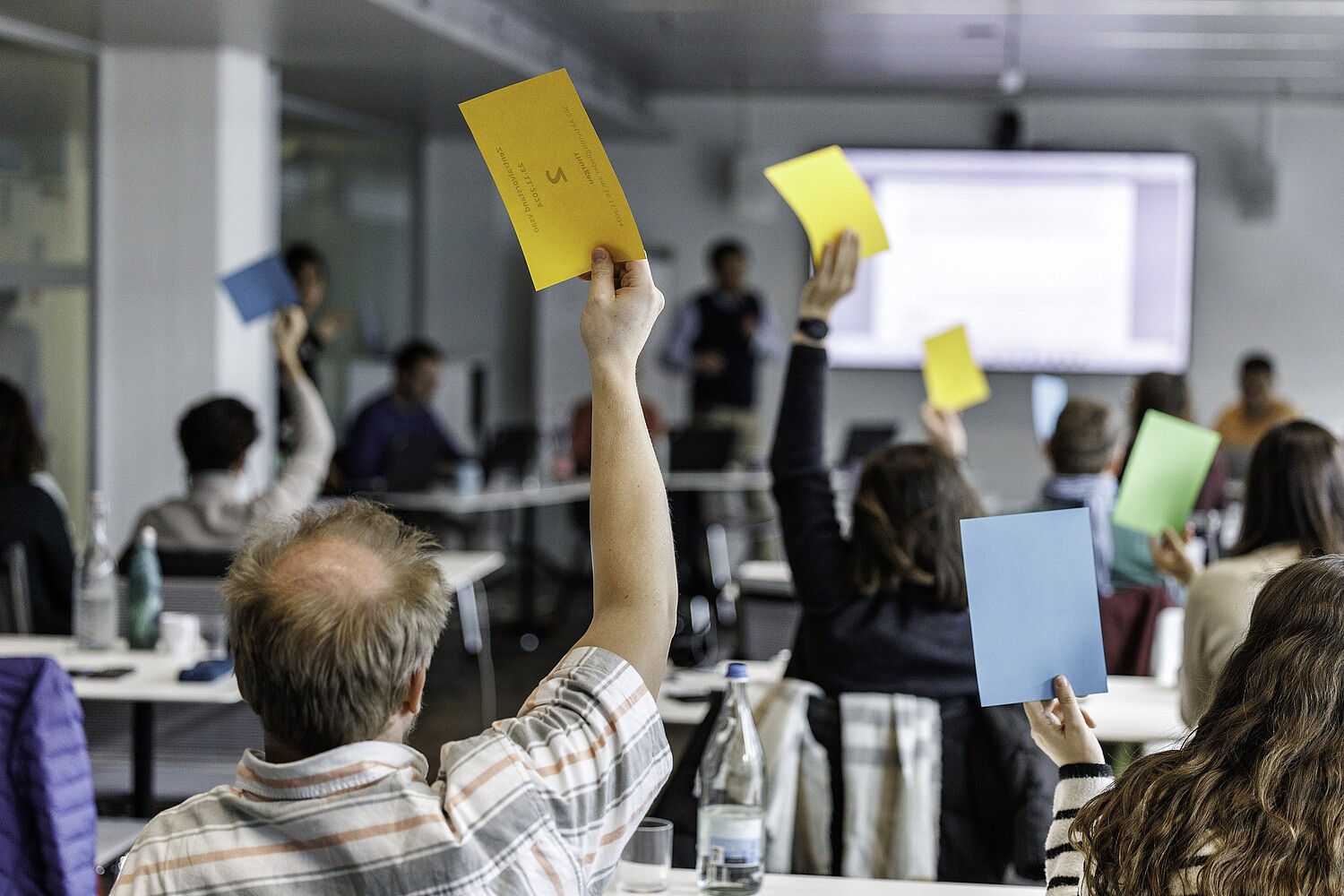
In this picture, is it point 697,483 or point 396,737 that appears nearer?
point 396,737

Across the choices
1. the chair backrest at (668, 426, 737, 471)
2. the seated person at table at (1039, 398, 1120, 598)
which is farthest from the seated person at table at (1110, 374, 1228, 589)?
the chair backrest at (668, 426, 737, 471)

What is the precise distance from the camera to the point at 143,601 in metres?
3.10

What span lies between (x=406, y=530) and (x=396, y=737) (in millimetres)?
176

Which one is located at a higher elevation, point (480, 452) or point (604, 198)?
point (604, 198)

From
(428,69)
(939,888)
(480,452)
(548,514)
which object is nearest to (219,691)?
(939,888)

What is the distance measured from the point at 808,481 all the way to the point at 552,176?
131cm

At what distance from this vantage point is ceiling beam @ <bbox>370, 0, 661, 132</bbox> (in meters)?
5.47

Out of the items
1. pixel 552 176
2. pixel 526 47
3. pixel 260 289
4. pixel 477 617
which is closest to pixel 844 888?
pixel 552 176

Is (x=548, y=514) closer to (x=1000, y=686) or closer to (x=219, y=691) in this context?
(x=219, y=691)

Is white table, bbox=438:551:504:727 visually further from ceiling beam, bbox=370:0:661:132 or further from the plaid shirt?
the plaid shirt

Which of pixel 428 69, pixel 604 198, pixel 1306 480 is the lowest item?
pixel 1306 480

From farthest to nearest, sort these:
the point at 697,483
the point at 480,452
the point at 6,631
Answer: the point at 480,452 → the point at 697,483 → the point at 6,631

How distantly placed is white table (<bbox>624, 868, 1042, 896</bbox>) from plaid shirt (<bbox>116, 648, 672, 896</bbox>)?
0.64 m

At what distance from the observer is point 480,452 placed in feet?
27.6
